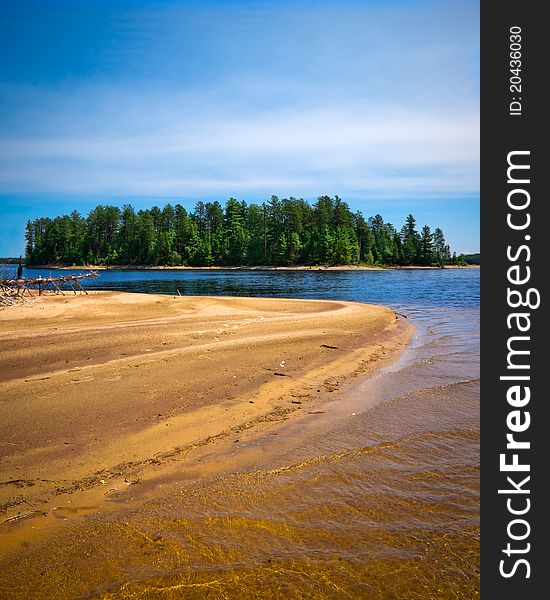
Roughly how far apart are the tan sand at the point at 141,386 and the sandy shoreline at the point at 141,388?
0.9 inches

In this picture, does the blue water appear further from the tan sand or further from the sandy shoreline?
the tan sand

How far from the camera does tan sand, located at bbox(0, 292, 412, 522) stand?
5090 millimetres

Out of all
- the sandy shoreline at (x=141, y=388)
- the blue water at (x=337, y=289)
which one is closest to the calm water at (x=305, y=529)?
the sandy shoreline at (x=141, y=388)

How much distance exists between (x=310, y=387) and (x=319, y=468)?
3469mm

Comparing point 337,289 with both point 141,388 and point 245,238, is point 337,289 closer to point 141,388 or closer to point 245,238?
point 141,388

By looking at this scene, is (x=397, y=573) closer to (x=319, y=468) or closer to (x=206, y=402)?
(x=319, y=468)

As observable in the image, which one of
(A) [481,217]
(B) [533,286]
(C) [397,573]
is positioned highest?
(A) [481,217]

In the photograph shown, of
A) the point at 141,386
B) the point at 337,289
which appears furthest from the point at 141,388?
the point at 337,289

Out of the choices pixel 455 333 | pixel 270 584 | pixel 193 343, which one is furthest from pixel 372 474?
pixel 455 333

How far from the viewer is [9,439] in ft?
18.4

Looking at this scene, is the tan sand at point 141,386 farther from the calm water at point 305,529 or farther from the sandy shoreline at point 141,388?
the calm water at point 305,529

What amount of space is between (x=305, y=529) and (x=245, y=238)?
112 meters

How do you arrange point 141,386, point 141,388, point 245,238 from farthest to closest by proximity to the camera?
1. point 245,238
2. point 141,386
3. point 141,388

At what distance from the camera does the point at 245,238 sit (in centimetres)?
11375
